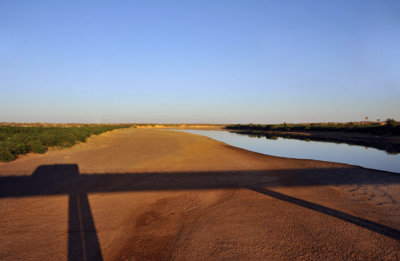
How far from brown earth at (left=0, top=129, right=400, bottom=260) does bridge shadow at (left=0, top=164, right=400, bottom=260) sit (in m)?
0.03

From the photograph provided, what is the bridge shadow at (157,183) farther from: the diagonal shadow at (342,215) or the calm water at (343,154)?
the calm water at (343,154)

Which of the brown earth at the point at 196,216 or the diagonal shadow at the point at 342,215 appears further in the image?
the diagonal shadow at the point at 342,215

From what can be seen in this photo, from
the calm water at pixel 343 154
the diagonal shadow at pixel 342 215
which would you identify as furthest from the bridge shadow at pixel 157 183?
the calm water at pixel 343 154

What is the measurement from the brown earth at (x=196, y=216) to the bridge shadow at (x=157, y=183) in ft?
0.10

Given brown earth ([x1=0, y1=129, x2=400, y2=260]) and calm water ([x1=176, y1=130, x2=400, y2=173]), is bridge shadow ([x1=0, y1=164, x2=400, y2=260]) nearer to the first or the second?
brown earth ([x1=0, y1=129, x2=400, y2=260])

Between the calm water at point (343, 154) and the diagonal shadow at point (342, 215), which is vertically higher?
the diagonal shadow at point (342, 215)

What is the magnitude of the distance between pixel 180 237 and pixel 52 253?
2.01 m

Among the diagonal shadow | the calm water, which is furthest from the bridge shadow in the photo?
the calm water

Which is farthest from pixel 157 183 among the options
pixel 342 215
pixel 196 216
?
pixel 342 215

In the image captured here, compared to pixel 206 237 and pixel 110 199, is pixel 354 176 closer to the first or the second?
pixel 206 237

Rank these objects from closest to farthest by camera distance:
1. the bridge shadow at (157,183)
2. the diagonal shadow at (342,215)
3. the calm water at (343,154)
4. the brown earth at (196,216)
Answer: the brown earth at (196,216), the diagonal shadow at (342,215), the bridge shadow at (157,183), the calm water at (343,154)

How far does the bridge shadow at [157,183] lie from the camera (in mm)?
4188

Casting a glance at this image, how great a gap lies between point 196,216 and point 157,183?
115 inches

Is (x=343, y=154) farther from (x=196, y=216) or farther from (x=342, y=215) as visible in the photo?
(x=196, y=216)
